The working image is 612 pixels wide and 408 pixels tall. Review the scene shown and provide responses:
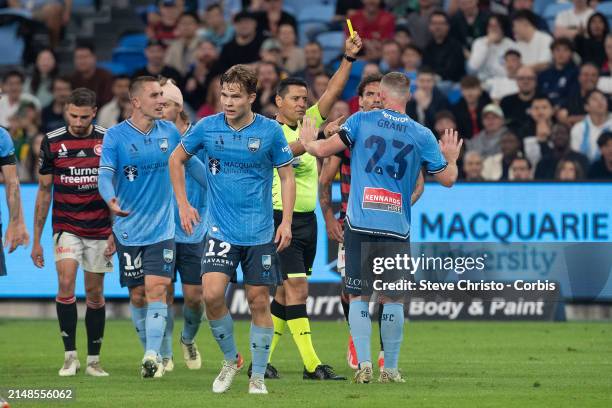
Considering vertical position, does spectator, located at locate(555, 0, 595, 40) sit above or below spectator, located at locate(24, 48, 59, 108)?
above

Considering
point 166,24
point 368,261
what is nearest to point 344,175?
point 368,261

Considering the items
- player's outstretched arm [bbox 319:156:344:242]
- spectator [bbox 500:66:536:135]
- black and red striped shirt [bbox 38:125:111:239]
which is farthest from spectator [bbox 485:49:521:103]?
black and red striped shirt [bbox 38:125:111:239]

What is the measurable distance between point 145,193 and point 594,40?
11.1m

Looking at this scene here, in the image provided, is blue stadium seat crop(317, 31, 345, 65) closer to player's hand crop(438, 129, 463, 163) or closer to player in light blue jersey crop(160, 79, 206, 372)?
player in light blue jersey crop(160, 79, 206, 372)

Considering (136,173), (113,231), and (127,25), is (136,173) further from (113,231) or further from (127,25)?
(127,25)

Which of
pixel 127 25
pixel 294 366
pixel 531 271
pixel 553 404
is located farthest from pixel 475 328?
pixel 127 25

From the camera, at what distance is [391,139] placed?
1078cm

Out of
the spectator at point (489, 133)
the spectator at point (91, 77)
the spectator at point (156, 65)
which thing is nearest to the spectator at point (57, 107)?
the spectator at point (91, 77)

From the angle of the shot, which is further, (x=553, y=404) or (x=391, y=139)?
(x=391, y=139)

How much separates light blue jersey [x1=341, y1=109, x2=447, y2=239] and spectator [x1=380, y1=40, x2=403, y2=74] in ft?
33.9

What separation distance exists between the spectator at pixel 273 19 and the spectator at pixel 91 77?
274 centimetres

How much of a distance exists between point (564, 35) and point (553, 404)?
12621 mm

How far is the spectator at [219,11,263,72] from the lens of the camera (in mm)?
22258

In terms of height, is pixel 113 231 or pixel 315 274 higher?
pixel 113 231
